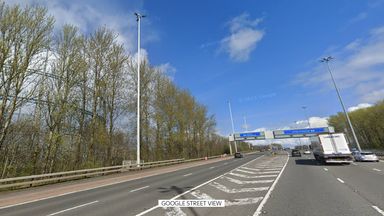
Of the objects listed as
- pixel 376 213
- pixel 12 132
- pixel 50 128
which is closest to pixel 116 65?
pixel 50 128

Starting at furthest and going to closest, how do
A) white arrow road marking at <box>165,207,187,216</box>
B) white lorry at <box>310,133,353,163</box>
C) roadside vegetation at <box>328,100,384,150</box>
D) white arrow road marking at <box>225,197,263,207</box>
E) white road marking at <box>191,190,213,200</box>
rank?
roadside vegetation at <box>328,100,384,150</box>, white lorry at <box>310,133,353,163</box>, white road marking at <box>191,190,213,200</box>, white arrow road marking at <box>225,197,263,207</box>, white arrow road marking at <box>165,207,187,216</box>

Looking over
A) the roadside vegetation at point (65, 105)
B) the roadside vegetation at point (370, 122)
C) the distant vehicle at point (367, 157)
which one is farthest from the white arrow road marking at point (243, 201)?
the roadside vegetation at point (370, 122)

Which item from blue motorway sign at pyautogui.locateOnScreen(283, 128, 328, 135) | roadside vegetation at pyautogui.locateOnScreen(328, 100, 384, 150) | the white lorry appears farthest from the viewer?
→ blue motorway sign at pyautogui.locateOnScreen(283, 128, 328, 135)

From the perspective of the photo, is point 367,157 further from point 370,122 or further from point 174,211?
point 370,122

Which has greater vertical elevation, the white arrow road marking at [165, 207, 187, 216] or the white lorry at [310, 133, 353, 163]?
the white lorry at [310, 133, 353, 163]

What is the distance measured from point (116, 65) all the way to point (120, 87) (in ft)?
9.44

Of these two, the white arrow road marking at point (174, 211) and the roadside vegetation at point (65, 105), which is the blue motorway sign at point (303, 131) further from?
the white arrow road marking at point (174, 211)

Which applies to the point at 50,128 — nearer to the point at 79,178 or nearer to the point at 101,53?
the point at 79,178

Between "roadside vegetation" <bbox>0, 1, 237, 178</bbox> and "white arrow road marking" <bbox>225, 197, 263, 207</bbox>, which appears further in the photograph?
"roadside vegetation" <bbox>0, 1, 237, 178</bbox>

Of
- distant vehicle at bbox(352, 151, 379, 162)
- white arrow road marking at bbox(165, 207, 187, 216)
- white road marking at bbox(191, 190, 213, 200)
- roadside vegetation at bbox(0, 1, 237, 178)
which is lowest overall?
white arrow road marking at bbox(165, 207, 187, 216)

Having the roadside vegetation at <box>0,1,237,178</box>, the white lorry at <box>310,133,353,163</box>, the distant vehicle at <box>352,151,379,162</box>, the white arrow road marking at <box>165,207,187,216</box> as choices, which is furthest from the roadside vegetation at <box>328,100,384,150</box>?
the white arrow road marking at <box>165,207,187,216</box>

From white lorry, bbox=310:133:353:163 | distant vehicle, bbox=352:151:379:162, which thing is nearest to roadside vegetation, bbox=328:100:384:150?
distant vehicle, bbox=352:151:379:162

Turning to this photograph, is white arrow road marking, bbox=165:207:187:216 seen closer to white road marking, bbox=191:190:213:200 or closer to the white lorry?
white road marking, bbox=191:190:213:200

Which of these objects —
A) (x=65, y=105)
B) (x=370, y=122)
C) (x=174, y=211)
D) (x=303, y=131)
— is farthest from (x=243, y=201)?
(x=303, y=131)
